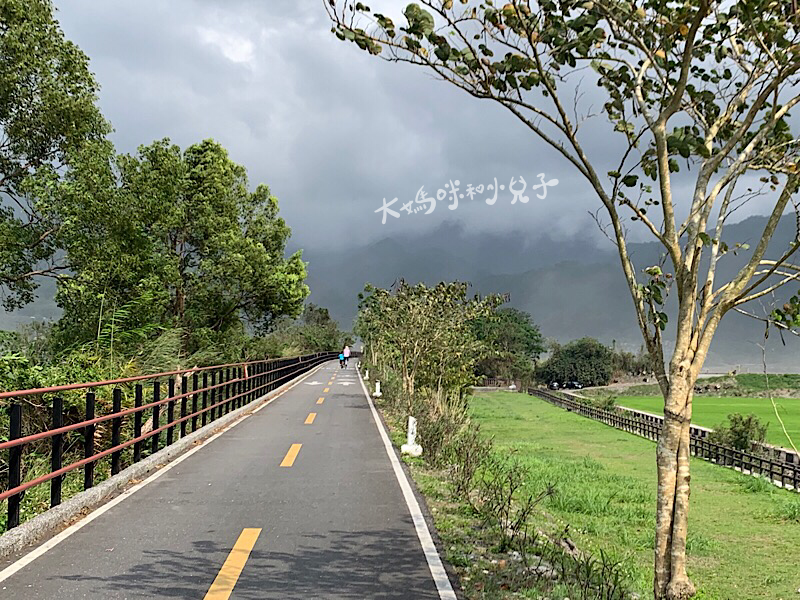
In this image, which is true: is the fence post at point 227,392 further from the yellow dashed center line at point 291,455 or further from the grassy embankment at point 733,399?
the grassy embankment at point 733,399

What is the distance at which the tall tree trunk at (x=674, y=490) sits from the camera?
A: 18.5 ft

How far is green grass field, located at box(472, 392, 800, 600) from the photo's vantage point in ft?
37.4

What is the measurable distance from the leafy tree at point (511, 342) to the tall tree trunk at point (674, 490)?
6588cm

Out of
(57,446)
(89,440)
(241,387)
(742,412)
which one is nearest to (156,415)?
(89,440)

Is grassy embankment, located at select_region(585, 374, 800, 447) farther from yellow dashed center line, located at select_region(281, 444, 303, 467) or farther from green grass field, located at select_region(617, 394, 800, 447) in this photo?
yellow dashed center line, located at select_region(281, 444, 303, 467)

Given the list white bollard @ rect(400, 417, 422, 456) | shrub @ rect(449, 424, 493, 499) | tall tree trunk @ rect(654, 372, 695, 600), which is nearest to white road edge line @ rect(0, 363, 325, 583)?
white bollard @ rect(400, 417, 422, 456)

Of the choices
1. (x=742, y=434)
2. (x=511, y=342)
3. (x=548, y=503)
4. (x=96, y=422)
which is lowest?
(x=742, y=434)

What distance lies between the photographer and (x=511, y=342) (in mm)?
110688

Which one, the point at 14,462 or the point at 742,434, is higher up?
the point at 14,462

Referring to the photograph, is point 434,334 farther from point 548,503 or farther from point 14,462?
point 14,462

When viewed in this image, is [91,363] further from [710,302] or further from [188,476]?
[710,302]

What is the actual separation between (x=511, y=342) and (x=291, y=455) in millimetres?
98939

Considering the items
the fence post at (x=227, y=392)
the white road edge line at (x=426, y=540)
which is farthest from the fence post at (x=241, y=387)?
the white road edge line at (x=426, y=540)

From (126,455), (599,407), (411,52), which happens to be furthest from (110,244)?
Answer: (599,407)
